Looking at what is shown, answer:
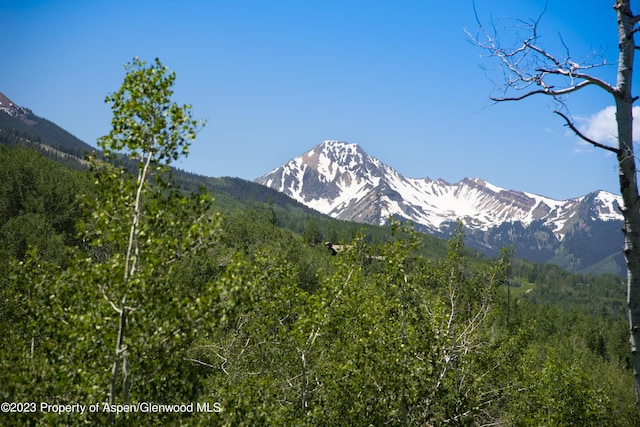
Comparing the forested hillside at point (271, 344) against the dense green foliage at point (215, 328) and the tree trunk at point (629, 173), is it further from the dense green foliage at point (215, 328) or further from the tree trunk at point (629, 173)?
the tree trunk at point (629, 173)

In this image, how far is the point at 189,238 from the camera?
340 inches

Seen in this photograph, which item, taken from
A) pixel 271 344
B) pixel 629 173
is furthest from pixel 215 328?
pixel 629 173

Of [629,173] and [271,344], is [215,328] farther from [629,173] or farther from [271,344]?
[629,173]

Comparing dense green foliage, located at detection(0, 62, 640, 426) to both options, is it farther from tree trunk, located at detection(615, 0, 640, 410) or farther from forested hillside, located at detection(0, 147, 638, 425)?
tree trunk, located at detection(615, 0, 640, 410)

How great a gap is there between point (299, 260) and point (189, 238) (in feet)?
292

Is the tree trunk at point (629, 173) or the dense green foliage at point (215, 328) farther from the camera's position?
the dense green foliage at point (215, 328)

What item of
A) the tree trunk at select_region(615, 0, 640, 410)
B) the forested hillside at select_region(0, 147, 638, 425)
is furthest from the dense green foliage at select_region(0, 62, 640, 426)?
the tree trunk at select_region(615, 0, 640, 410)

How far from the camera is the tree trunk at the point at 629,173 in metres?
5.83

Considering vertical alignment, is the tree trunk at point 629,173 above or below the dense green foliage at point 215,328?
above

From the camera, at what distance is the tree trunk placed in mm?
5832

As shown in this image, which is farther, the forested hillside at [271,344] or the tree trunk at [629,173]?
the forested hillside at [271,344]

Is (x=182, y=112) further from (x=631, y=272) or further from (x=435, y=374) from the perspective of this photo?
(x=435, y=374)

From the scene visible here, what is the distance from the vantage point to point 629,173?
585cm

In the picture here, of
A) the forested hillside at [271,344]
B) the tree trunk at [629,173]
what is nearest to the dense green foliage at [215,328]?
the forested hillside at [271,344]
